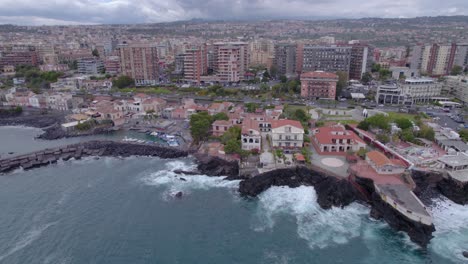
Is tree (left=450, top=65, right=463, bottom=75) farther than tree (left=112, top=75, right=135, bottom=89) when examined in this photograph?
Yes

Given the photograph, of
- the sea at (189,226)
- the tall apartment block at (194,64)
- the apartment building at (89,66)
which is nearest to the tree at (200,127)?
the sea at (189,226)

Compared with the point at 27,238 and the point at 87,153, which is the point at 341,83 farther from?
the point at 27,238

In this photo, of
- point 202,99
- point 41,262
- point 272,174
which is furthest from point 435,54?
point 41,262

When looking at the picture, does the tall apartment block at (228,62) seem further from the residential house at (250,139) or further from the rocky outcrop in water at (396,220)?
the rocky outcrop in water at (396,220)

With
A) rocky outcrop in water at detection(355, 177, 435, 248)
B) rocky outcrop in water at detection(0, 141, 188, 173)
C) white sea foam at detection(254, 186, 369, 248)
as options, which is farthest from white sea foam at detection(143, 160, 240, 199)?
rocky outcrop in water at detection(355, 177, 435, 248)

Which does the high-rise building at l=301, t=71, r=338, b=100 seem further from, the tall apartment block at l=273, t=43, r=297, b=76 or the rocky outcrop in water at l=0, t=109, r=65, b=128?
the rocky outcrop in water at l=0, t=109, r=65, b=128

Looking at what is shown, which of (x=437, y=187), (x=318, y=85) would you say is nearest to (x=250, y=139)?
(x=437, y=187)
